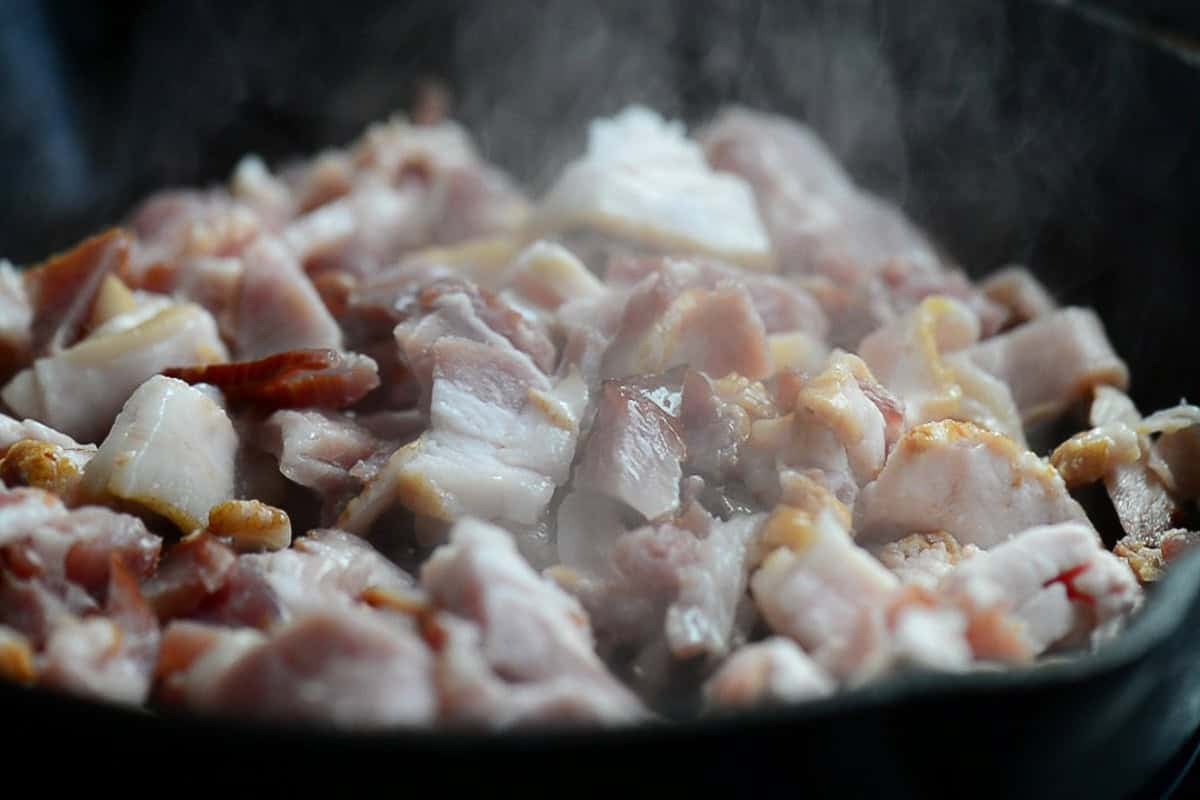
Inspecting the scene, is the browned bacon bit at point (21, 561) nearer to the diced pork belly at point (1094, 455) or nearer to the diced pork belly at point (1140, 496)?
the diced pork belly at point (1094, 455)

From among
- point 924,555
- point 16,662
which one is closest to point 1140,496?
point 924,555

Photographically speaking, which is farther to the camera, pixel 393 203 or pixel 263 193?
pixel 263 193

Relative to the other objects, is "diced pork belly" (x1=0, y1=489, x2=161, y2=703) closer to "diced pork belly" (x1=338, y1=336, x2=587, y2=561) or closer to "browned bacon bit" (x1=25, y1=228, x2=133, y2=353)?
"diced pork belly" (x1=338, y1=336, x2=587, y2=561)

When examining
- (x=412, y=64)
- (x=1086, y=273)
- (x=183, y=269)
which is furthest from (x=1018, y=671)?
(x=412, y=64)

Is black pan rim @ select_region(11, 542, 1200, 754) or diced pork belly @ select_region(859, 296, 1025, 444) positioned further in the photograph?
diced pork belly @ select_region(859, 296, 1025, 444)

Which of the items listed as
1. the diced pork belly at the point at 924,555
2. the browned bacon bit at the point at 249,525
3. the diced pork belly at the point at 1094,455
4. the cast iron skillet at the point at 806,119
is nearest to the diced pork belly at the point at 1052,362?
the cast iron skillet at the point at 806,119

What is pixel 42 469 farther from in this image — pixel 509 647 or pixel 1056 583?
pixel 1056 583

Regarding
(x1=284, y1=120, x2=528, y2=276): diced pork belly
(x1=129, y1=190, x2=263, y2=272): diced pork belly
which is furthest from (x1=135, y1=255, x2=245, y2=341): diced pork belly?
(x1=284, y1=120, x2=528, y2=276): diced pork belly
